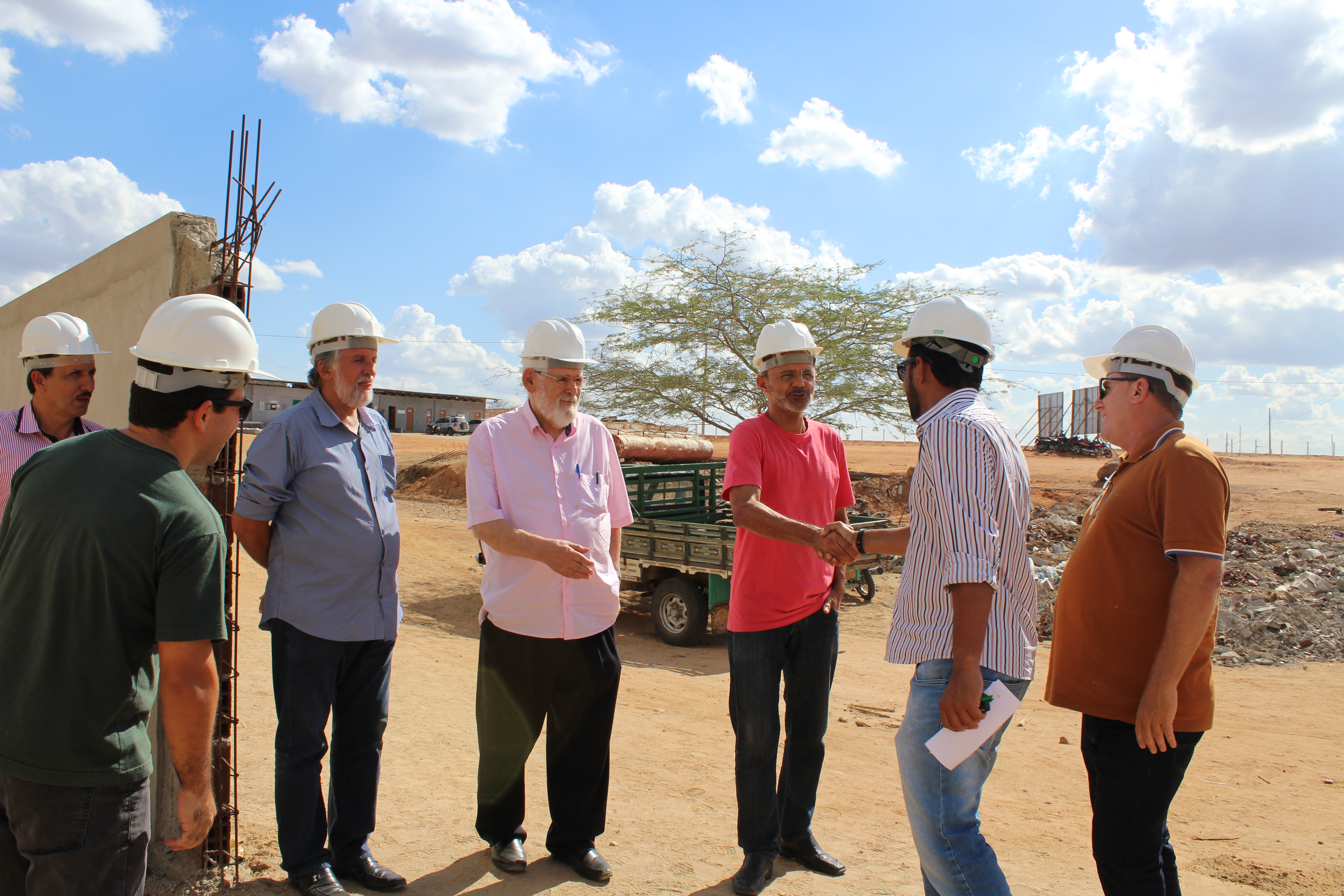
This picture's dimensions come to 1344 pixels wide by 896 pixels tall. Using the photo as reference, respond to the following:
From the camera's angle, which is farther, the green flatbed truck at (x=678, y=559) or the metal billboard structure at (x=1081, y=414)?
the metal billboard structure at (x=1081, y=414)

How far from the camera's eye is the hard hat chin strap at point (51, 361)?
338 centimetres

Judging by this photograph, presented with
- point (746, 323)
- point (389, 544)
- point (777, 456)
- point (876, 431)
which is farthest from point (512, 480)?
point (876, 431)

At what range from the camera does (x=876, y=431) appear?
18.6m

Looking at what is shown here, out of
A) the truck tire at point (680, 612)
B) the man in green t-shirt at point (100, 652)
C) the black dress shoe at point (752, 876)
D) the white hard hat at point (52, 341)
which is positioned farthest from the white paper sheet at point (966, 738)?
the truck tire at point (680, 612)

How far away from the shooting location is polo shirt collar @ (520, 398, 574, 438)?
11.7 feet

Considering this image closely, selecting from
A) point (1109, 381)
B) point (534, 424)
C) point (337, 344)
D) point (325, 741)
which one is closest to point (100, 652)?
point (325, 741)

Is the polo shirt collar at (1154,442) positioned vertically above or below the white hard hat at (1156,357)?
below

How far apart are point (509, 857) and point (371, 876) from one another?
21.3 inches

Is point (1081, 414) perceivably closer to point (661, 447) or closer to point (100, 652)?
point (661, 447)

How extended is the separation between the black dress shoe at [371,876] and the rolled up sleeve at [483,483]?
1.38 meters

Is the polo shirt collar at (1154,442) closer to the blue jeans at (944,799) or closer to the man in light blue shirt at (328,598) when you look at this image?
the blue jeans at (944,799)

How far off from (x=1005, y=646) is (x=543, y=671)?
187 centimetres

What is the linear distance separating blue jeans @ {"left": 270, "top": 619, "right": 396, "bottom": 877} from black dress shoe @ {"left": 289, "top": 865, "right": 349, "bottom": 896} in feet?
0.05

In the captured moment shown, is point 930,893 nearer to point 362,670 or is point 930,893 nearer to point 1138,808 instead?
point 1138,808
